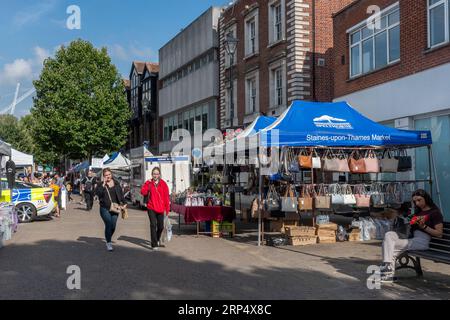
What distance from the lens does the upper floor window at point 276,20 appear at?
26.5 m

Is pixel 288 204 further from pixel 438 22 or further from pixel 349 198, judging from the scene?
pixel 438 22

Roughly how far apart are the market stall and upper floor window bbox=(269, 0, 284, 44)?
14621 mm

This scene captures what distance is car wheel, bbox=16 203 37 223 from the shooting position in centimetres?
1850

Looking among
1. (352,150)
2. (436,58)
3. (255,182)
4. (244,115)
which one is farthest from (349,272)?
(244,115)

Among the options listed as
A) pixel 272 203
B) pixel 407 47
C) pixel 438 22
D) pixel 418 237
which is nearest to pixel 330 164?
pixel 272 203

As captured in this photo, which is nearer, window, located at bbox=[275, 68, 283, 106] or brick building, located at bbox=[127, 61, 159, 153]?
window, located at bbox=[275, 68, 283, 106]

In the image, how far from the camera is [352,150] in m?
13.3

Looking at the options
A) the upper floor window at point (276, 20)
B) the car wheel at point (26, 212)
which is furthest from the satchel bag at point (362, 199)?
the upper floor window at point (276, 20)

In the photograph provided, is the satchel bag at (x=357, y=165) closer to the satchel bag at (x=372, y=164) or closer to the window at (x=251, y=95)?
the satchel bag at (x=372, y=164)

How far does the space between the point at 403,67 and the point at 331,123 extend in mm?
6242

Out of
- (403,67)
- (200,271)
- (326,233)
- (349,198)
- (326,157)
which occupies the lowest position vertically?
(200,271)

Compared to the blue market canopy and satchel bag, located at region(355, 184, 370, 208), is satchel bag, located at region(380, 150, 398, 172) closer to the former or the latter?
the blue market canopy

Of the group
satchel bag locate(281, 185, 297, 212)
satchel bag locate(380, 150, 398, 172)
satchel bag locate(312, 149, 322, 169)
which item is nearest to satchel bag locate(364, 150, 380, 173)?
satchel bag locate(380, 150, 398, 172)

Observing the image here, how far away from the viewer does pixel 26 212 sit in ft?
60.8
